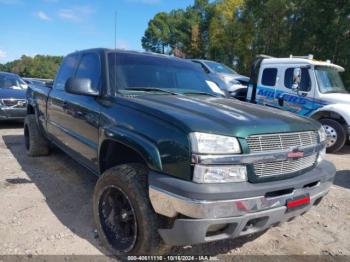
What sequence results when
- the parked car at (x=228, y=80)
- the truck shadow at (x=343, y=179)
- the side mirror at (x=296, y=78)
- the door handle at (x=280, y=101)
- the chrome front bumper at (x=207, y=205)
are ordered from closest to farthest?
the chrome front bumper at (x=207, y=205) < the truck shadow at (x=343, y=179) < the side mirror at (x=296, y=78) < the door handle at (x=280, y=101) < the parked car at (x=228, y=80)

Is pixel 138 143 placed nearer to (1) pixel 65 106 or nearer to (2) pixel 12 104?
(1) pixel 65 106

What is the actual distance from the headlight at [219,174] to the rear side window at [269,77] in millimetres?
7239

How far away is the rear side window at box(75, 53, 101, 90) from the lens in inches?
147

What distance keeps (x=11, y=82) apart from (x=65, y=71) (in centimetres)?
632

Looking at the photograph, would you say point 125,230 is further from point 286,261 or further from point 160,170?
point 286,261

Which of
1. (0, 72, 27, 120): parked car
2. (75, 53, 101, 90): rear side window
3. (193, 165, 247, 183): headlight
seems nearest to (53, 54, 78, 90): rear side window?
(75, 53, 101, 90): rear side window

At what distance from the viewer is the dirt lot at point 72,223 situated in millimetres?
3219

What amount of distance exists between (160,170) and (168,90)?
137 cm

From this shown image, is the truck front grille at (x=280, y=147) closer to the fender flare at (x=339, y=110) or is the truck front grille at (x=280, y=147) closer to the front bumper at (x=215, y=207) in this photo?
the front bumper at (x=215, y=207)

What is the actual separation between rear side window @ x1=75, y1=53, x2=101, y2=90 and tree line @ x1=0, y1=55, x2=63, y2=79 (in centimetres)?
7552

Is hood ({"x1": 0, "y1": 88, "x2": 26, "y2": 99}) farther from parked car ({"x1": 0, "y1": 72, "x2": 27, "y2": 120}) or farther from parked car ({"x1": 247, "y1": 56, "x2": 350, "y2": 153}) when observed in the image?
parked car ({"x1": 247, "y1": 56, "x2": 350, "y2": 153})

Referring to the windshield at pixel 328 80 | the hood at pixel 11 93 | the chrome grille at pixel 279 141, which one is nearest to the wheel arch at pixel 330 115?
the windshield at pixel 328 80

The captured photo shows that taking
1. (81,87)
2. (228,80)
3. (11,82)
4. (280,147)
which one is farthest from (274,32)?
(280,147)

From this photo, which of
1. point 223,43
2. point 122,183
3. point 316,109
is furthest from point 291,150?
point 223,43
